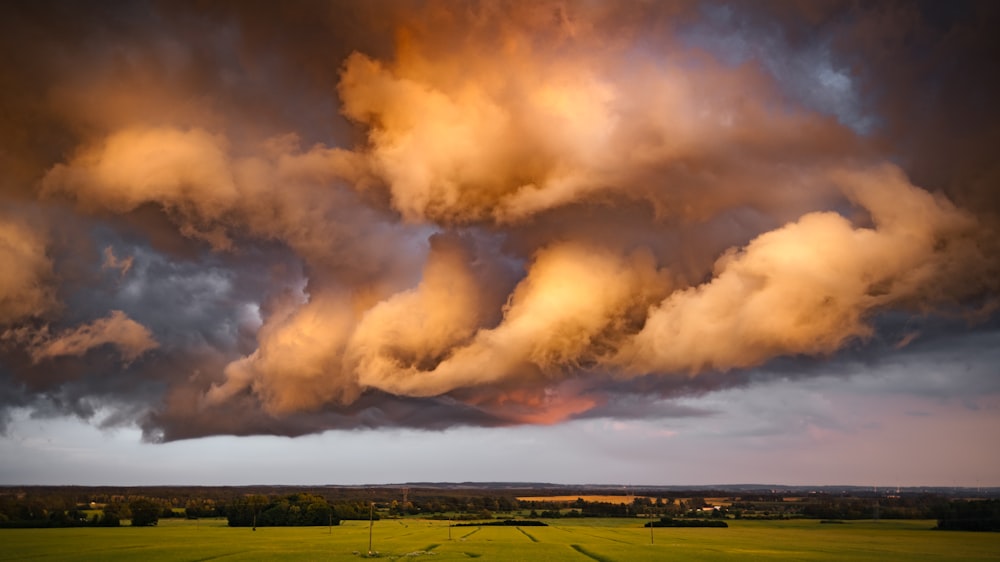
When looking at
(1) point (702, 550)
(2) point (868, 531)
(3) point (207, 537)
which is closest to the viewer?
(1) point (702, 550)

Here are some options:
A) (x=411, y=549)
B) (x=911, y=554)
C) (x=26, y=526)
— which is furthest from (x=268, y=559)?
(x=26, y=526)

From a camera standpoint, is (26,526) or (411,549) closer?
(411,549)

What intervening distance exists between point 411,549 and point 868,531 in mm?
133178

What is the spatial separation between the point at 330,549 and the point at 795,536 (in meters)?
109

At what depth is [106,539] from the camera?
138m

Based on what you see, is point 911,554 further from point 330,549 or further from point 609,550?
point 330,549

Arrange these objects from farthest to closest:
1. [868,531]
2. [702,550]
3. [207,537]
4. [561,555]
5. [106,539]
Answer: [868,531] < [207,537] < [106,539] < [702,550] < [561,555]

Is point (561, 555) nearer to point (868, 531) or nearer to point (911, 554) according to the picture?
point (911, 554)

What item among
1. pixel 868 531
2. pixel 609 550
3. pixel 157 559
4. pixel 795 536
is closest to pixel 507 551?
pixel 609 550

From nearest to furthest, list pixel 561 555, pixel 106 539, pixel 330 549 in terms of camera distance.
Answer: pixel 561 555, pixel 330 549, pixel 106 539

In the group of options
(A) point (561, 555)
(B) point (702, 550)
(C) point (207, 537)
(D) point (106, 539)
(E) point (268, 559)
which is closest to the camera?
(E) point (268, 559)

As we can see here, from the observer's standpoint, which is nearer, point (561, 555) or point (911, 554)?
point (561, 555)

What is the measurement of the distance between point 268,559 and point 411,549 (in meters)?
24.7

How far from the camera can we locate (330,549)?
11106 cm
